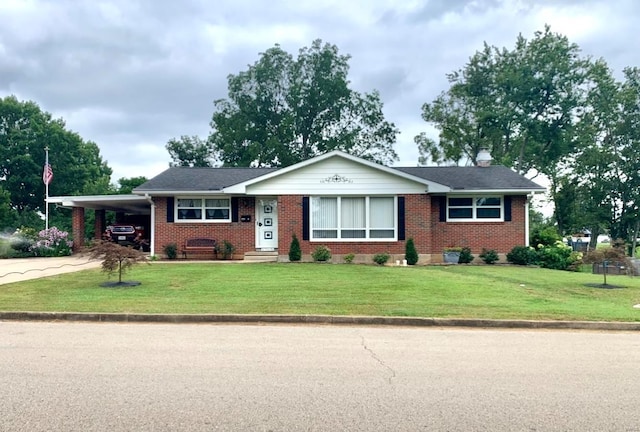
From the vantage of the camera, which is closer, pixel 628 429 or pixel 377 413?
pixel 628 429

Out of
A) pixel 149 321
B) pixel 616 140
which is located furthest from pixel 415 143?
pixel 149 321

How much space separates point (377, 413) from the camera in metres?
4.46

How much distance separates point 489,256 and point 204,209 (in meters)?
11.7

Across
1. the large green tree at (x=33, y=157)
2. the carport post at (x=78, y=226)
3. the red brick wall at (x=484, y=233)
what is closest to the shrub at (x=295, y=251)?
the red brick wall at (x=484, y=233)

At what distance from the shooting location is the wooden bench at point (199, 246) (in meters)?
20.4

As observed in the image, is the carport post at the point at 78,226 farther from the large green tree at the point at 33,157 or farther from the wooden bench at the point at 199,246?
the large green tree at the point at 33,157

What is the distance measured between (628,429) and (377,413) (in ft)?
6.79

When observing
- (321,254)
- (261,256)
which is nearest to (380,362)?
(321,254)

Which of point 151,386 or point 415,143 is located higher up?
point 415,143

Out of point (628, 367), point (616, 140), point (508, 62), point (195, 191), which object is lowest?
point (628, 367)

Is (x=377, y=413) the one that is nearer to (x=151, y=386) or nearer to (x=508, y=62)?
(x=151, y=386)

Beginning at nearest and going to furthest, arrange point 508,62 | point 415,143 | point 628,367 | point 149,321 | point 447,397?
point 447,397, point 628,367, point 149,321, point 508,62, point 415,143

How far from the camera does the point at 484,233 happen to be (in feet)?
66.8

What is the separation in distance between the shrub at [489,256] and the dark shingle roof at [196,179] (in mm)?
9646
